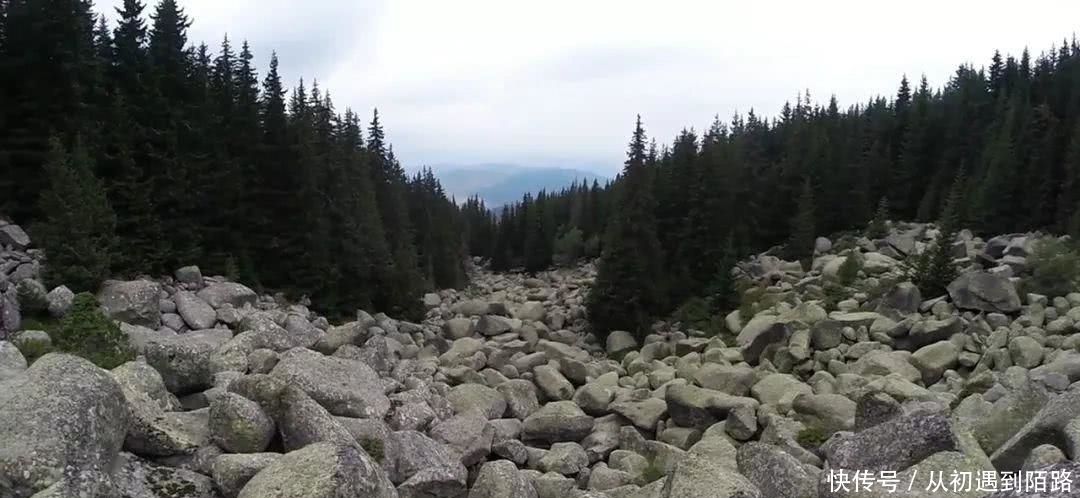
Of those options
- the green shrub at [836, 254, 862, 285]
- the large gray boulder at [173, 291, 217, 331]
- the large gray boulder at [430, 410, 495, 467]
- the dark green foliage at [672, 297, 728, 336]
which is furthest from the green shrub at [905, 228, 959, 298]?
the large gray boulder at [173, 291, 217, 331]

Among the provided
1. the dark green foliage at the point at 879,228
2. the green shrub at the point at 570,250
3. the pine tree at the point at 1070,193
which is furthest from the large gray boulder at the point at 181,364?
the green shrub at the point at 570,250

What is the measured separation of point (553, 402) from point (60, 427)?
46.7ft

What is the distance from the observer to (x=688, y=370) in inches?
977

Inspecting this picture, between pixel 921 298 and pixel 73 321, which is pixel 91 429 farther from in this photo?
pixel 921 298

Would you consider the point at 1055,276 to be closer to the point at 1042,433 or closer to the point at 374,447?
the point at 1042,433

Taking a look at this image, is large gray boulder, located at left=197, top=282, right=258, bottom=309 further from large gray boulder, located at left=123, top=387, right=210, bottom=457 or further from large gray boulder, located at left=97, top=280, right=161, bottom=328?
large gray boulder, located at left=123, top=387, right=210, bottom=457

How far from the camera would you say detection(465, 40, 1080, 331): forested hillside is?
42.3m

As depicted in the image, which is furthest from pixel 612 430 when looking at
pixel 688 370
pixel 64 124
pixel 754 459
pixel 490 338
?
pixel 64 124

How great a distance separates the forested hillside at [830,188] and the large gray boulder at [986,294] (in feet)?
32.1

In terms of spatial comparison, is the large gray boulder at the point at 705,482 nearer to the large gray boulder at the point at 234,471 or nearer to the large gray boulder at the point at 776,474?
the large gray boulder at the point at 776,474

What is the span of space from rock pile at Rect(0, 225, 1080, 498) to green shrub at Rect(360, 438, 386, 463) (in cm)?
4

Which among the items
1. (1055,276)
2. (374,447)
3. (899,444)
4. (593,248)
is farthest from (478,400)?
(593,248)

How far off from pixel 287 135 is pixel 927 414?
109 ft

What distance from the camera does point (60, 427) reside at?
25.6ft
